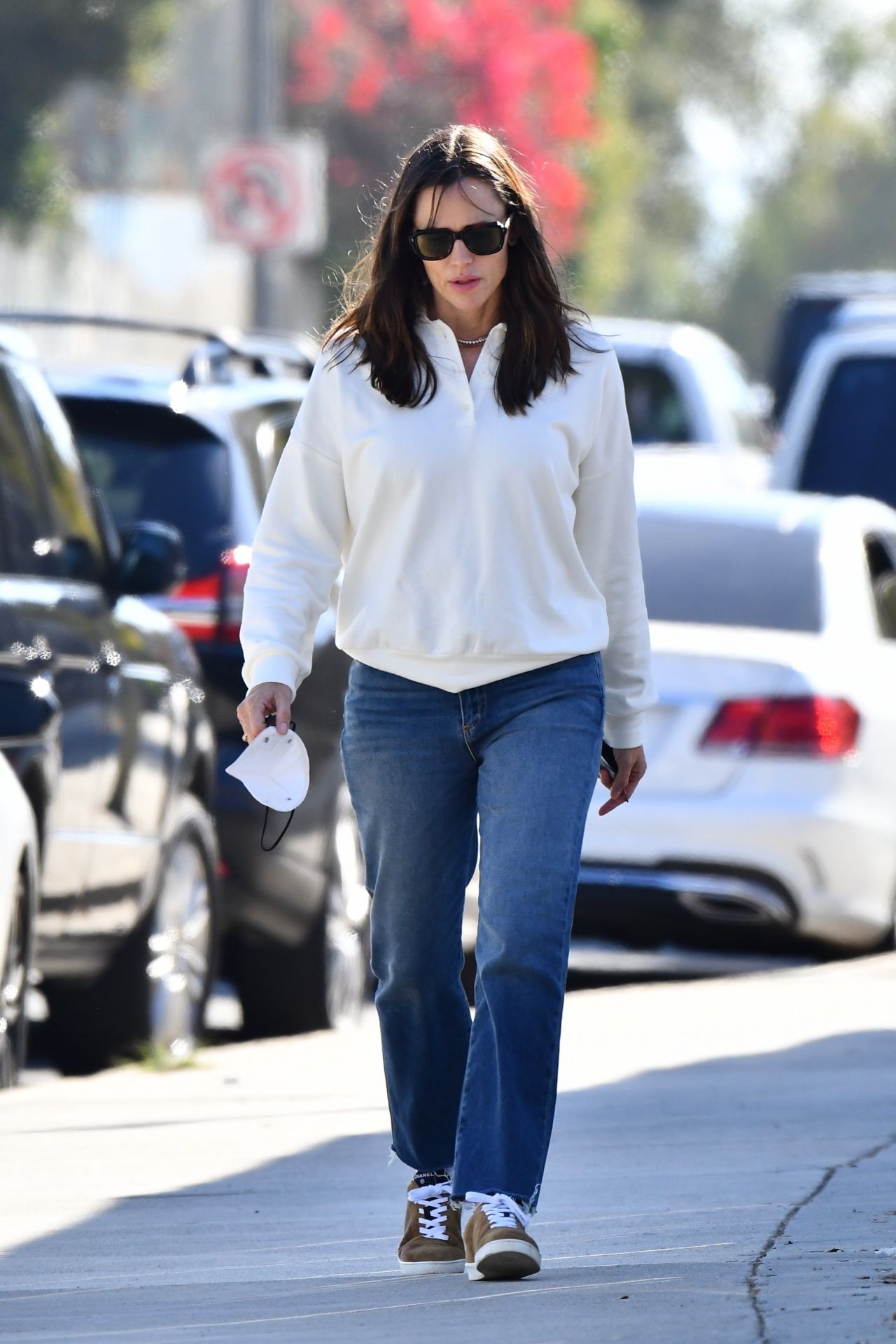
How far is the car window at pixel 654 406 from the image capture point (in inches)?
648

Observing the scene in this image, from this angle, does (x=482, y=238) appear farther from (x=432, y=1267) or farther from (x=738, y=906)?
(x=738, y=906)

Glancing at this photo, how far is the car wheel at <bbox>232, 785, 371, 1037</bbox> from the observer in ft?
28.6

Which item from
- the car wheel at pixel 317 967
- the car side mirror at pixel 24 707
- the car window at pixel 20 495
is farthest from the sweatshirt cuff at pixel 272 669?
the car wheel at pixel 317 967

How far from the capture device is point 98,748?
24.2 feet

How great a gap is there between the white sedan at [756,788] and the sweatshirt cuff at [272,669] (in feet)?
13.6

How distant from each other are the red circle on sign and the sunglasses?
13.1 metres

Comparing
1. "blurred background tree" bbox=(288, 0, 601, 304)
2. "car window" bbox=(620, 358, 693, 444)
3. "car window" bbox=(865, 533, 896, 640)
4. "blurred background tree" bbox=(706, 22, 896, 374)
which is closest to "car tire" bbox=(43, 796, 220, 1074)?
"car window" bbox=(865, 533, 896, 640)

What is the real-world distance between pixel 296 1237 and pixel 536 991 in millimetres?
905

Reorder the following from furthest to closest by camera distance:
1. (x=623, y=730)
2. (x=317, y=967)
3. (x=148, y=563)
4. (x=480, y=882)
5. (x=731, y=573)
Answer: (x=731, y=573) < (x=317, y=967) < (x=148, y=563) < (x=623, y=730) < (x=480, y=882)

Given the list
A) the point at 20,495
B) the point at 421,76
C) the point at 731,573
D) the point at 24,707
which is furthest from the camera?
the point at 421,76

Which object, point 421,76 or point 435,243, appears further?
point 421,76

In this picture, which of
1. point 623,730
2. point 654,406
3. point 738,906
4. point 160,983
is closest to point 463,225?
point 623,730

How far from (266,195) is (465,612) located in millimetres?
13355

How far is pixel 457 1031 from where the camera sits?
496 centimetres
